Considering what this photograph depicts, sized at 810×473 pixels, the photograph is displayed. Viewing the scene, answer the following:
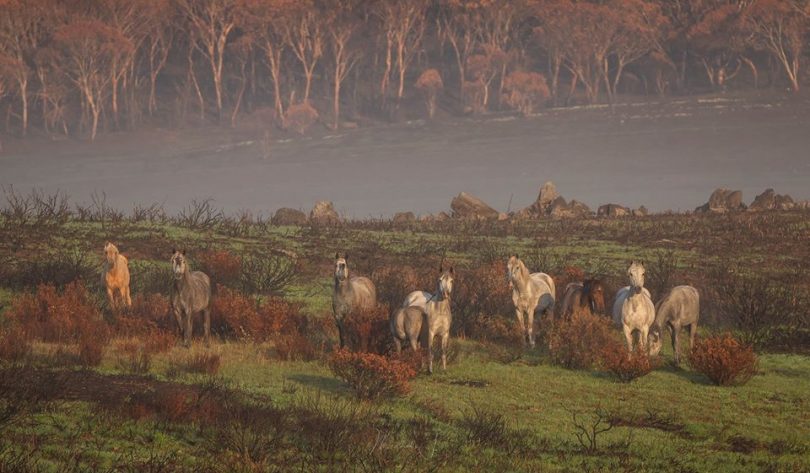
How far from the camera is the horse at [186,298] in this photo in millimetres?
20830

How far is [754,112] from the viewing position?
106125 millimetres

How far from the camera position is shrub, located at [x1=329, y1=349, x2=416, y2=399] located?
17.1 meters

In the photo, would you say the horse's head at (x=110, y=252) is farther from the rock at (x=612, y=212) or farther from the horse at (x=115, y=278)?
the rock at (x=612, y=212)

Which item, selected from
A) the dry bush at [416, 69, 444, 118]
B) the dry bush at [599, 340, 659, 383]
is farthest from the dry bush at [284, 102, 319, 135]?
the dry bush at [599, 340, 659, 383]

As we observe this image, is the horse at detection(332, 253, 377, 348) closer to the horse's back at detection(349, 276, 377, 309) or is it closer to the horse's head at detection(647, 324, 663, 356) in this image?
the horse's back at detection(349, 276, 377, 309)

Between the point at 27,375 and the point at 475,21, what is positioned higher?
the point at 475,21

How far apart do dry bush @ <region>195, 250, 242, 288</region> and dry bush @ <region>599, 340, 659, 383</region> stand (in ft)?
39.9

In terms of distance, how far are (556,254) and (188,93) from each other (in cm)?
8015

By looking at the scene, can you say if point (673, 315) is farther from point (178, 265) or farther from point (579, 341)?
point (178, 265)

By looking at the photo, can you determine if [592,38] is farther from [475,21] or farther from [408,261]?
[408,261]

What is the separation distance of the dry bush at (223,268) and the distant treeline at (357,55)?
70466 mm

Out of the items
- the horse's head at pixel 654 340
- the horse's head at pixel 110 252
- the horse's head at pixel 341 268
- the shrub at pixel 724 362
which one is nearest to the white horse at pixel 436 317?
the horse's head at pixel 341 268

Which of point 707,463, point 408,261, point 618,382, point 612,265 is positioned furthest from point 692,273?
point 707,463

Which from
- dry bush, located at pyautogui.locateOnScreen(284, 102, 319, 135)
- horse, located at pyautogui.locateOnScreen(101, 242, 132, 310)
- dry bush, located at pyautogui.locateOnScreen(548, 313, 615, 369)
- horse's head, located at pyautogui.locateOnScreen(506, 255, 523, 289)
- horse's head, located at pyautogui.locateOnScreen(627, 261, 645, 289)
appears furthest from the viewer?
dry bush, located at pyautogui.locateOnScreen(284, 102, 319, 135)
